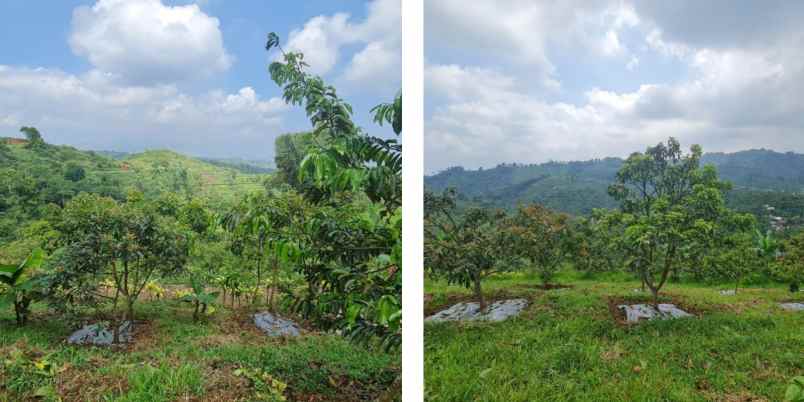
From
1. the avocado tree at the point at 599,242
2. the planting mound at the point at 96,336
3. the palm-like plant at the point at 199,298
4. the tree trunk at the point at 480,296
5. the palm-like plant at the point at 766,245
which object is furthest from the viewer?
the tree trunk at the point at 480,296

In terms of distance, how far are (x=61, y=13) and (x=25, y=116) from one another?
0.37m

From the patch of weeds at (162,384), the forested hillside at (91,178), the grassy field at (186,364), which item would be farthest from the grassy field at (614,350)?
the forested hillside at (91,178)

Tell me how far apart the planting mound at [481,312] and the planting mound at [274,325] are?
59 centimetres

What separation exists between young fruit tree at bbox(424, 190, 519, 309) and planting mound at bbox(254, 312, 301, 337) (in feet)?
2.06

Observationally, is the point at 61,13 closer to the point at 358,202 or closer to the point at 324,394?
the point at 358,202

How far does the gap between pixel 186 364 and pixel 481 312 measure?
1.23m

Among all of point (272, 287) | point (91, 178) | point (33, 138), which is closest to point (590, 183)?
point (272, 287)

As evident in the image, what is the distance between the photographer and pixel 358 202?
202 centimetres

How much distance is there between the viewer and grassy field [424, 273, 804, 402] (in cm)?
175

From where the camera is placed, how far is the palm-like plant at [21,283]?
5.48ft

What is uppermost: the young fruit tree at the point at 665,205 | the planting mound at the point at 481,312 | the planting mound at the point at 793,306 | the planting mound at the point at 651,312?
the young fruit tree at the point at 665,205

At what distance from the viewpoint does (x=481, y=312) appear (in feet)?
7.61

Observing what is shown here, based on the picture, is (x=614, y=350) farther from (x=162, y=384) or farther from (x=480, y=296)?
(x=162, y=384)

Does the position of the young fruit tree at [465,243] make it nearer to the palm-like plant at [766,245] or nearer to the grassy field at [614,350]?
the grassy field at [614,350]
